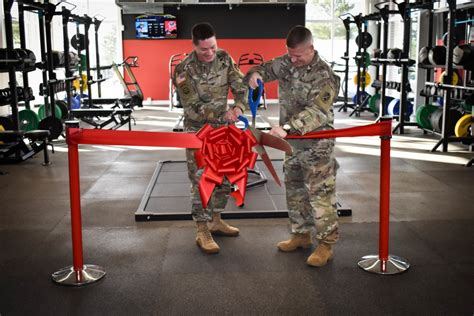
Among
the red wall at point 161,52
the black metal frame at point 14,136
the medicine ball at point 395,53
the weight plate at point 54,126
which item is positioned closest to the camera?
the black metal frame at point 14,136

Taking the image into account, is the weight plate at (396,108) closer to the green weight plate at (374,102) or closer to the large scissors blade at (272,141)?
the green weight plate at (374,102)

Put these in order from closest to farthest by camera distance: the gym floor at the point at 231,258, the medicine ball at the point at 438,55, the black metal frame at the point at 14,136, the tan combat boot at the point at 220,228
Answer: the gym floor at the point at 231,258, the tan combat boot at the point at 220,228, the black metal frame at the point at 14,136, the medicine ball at the point at 438,55

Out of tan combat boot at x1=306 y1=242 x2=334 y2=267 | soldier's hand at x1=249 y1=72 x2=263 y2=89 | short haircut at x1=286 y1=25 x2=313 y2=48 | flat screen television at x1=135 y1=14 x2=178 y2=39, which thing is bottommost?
tan combat boot at x1=306 y1=242 x2=334 y2=267

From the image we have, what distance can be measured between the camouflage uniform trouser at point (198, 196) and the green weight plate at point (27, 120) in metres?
5.45

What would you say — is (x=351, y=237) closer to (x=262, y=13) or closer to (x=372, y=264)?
(x=372, y=264)

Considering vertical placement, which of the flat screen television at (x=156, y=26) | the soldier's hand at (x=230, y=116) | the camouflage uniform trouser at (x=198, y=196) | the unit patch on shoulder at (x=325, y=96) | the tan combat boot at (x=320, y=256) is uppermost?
the flat screen television at (x=156, y=26)

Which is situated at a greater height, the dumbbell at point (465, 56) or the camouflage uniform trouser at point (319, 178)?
the dumbbell at point (465, 56)

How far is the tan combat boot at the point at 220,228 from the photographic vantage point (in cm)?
399

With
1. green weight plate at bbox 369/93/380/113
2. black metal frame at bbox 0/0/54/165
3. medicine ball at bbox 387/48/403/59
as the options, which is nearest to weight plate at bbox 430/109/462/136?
medicine ball at bbox 387/48/403/59

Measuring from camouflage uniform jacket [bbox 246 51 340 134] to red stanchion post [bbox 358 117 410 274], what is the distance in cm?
37

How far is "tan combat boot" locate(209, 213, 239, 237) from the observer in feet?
13.1

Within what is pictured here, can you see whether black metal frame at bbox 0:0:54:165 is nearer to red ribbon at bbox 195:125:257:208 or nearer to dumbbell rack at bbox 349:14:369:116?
red ribbon at bbox 195:125:257:208

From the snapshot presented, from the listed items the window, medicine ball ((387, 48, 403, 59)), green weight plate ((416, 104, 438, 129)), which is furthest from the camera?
the window

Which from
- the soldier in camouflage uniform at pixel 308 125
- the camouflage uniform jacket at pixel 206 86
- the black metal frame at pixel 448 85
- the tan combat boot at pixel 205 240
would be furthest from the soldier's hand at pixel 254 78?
the black metal frame at pixel 448 85
